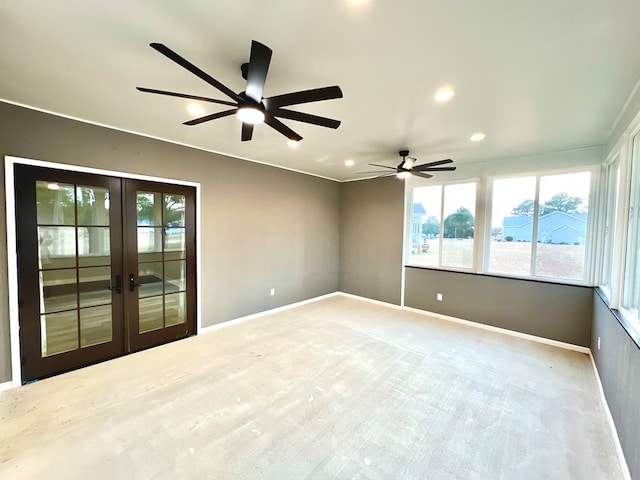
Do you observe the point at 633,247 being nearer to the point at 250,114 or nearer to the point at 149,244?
the point at 250,114

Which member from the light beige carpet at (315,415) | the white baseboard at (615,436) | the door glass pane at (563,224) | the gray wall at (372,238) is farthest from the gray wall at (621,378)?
the gray wall at (372,238)

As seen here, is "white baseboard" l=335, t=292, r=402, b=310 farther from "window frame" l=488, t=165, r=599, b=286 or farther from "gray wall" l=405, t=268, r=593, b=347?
"window frame" l=488, t=165, r=599, b=286

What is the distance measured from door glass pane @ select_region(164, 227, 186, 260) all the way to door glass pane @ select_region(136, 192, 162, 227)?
0.19 metres

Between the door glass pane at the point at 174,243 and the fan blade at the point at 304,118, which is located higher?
the fan blade at the point at 304,118

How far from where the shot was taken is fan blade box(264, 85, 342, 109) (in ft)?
5.50

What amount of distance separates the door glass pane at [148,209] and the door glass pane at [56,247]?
27.2 inches

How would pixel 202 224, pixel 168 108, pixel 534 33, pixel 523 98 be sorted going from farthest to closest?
1. pixel 202 224
2. pixel 168 108
3. pixel 523 98
4. pixel 534 33

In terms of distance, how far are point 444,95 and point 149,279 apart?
4060 mm

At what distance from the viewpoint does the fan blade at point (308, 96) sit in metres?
1.68

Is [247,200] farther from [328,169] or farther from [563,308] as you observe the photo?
[563,308]

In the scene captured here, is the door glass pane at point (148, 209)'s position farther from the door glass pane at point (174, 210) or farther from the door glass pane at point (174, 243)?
the door glass pane at point (174, 243)

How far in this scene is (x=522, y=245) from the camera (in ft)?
14.0

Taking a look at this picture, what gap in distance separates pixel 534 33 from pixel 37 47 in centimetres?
322

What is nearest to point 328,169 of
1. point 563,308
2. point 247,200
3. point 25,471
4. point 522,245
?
point 247,200
